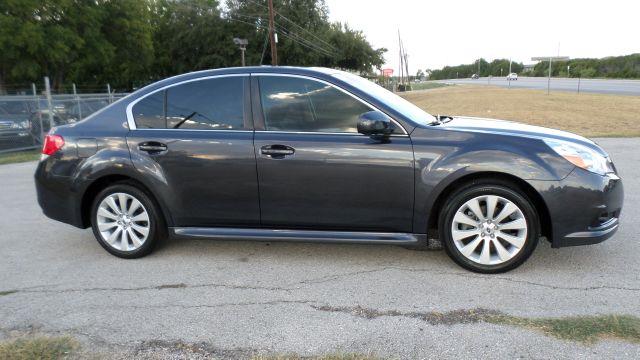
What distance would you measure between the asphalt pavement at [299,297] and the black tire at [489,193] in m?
0.10

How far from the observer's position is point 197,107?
4301mm

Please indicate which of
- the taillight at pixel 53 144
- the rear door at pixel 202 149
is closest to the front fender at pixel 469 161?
the rear door at pixel 202 149

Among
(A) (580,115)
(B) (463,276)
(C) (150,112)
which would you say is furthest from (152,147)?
(A) (580,115)

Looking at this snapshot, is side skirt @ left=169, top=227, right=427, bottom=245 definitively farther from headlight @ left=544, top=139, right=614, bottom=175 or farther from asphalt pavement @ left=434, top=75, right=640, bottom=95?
asphalt pavement @ left=434, top=75, right=640, bottom=95

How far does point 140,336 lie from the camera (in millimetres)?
3053

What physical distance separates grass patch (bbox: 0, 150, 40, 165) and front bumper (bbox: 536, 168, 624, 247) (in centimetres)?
1173

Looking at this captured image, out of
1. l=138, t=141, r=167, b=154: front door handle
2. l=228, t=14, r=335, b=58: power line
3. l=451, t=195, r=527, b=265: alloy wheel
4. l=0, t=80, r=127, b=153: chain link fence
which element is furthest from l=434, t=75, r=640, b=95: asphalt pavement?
l=138, t=141, r=167, b=154: front door handle

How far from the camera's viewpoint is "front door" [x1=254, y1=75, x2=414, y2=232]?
386 centimetres

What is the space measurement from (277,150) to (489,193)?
67.1 inches

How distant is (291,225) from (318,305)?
88 cm

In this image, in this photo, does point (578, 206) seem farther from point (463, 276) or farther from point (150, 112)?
point (150, 112)

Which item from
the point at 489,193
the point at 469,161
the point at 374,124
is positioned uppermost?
the point at 374,124

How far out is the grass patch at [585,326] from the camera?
286 centimetres

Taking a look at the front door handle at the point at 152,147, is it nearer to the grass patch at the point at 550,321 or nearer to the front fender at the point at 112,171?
the front fender at the point at 112,171
